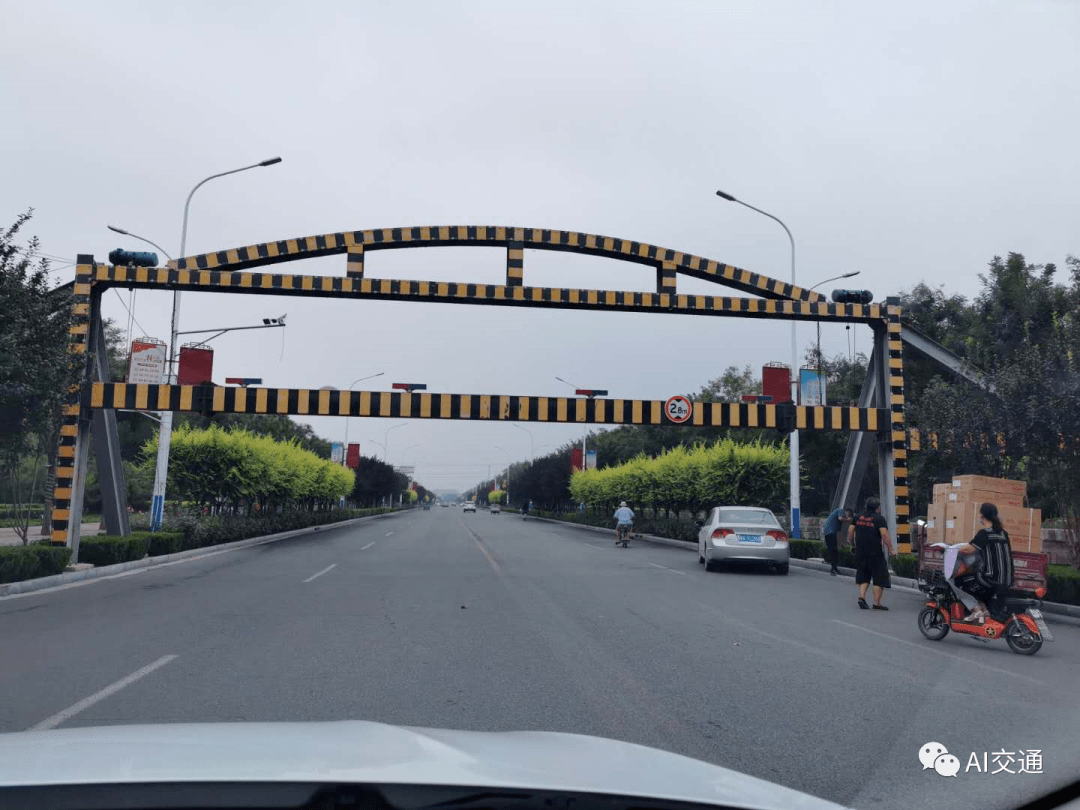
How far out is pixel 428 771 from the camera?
2.11 m

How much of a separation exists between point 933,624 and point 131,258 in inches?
682

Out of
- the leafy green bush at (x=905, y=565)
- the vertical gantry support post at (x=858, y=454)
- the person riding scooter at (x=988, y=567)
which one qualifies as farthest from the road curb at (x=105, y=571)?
the vertical gantry support post at (x=858, y=454)

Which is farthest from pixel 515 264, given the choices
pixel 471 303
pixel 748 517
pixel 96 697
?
pixel 96 697

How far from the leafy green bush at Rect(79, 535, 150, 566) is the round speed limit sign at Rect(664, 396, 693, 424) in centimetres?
1248

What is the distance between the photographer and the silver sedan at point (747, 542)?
19.7 m

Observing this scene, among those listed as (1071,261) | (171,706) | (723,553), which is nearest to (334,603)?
(171,706)

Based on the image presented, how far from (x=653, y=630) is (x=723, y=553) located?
9663mm

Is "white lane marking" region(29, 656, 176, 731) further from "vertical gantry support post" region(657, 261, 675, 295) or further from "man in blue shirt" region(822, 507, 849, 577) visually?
"man in blue shirt" region(822, 507, 849, 577)

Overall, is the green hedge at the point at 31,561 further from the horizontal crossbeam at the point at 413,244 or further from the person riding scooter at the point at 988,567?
the person riding scooter at the point at 988,567

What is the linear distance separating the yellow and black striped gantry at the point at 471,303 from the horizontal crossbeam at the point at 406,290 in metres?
0.02

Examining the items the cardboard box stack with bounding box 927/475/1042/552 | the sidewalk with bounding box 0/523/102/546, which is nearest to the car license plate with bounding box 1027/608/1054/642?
the cardboard box stack with bounding box 927/475/1042/552

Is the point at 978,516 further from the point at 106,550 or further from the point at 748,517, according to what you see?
the point at 106,550

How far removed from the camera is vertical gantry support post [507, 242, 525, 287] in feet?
61.9

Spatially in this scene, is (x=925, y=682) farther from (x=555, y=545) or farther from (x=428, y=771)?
(x=555, y=545)
